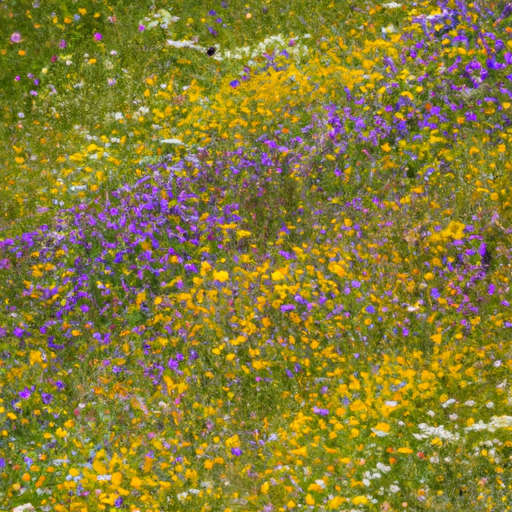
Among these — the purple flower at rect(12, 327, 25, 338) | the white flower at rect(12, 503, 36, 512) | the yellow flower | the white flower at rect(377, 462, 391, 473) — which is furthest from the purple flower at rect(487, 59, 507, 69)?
the white flower at rect(12, 503, 36, 512)

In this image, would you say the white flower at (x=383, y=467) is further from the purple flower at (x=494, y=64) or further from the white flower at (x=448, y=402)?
the purple flower at (x=494, y=64)

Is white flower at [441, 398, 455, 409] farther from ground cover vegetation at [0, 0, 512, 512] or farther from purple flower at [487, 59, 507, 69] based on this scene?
purple flower at [487, 59, 507, 69]

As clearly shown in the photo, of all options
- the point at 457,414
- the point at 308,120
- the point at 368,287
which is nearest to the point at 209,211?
the point at 308,120

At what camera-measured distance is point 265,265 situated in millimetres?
6289

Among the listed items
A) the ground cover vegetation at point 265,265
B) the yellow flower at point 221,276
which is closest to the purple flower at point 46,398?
the ground cover vegetation at point 265,265

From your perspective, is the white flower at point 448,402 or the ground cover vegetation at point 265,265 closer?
the white flower at point 448,402

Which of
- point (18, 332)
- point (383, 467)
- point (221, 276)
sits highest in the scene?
point (221, 276)

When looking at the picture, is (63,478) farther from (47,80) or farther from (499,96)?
(47,80)

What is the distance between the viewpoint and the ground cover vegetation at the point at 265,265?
15.5 ft

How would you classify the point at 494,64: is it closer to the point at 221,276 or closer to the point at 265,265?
the point at 265,265

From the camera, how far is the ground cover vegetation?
4.72 m

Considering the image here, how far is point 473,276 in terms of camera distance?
18.6 feet

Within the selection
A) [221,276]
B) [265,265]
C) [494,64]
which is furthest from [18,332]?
[494,64]

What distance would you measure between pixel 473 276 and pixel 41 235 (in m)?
4.16
